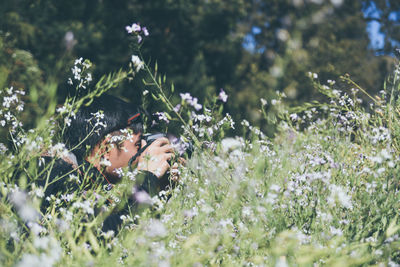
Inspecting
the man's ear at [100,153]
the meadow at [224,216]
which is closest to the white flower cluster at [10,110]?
the meadow at [224,216]

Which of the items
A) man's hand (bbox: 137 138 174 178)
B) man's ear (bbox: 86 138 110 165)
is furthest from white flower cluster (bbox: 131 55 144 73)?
man's hand (bbox: 137 138 174 178)

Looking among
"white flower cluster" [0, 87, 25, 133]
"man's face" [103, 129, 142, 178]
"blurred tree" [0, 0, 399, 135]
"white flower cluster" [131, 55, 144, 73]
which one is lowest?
"blurred tree" [0, 0, 399, 135]

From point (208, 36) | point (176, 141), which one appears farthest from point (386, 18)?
point (176, 141)

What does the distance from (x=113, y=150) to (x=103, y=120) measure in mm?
205

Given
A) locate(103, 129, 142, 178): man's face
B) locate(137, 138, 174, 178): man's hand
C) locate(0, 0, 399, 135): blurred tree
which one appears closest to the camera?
locate(137, 138, 174, 178): man's hand

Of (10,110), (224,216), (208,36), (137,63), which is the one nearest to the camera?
(224,216)

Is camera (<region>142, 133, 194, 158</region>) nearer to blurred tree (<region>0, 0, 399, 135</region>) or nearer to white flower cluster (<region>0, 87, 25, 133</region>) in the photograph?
white flower cluster (<region>0, 87, 25, 133</region>)

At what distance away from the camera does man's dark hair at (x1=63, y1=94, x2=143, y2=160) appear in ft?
7.94

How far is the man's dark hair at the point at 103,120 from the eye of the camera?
95.3 inches

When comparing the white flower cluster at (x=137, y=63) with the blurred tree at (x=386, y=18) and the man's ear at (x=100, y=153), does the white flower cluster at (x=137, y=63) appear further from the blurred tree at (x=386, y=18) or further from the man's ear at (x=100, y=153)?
the blurred tree at (x=386, y=18)

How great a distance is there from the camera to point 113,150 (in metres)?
2.36

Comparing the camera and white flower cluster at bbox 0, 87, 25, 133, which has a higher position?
white flower cluster at bbox 0, 87, 25, 133

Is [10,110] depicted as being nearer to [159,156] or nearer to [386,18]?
[159,156]

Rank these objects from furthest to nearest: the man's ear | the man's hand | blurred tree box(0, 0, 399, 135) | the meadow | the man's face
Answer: blurred tree box(0, 0, 399, 135), the man's face, the man's hand, the man's ear, the meadow
